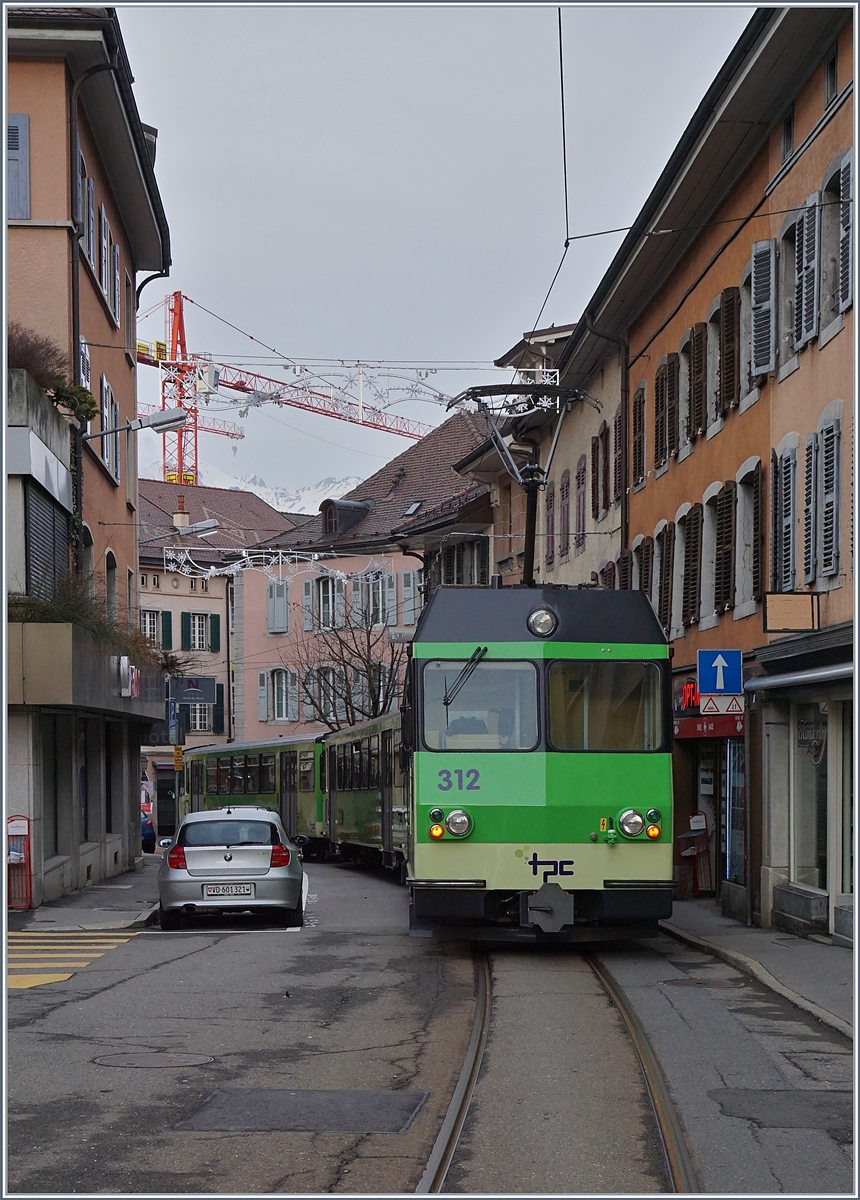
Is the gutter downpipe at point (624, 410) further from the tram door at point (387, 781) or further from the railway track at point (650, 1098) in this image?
the railway track at point (650, 1098)

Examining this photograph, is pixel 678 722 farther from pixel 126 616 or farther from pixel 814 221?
pixel 126 616

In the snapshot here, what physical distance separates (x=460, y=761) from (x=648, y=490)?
1425 centimetres

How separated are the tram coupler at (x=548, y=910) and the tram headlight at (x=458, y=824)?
0.83 m

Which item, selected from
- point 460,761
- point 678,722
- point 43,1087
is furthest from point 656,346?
point 43,1087

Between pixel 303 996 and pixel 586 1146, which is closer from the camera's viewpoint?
pixel 586 1146

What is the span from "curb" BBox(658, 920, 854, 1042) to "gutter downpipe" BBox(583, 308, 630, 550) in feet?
40.3

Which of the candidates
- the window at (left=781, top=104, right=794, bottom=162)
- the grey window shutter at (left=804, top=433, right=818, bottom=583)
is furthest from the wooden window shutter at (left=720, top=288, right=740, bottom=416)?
the grey window shutter at (left=804, top=433, right=818, bottom=583)

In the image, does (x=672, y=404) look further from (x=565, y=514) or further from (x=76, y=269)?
(x=565, y=514)

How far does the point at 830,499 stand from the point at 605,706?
11.2 ft

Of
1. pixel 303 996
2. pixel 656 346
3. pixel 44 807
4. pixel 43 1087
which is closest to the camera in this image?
pixel 43 1087

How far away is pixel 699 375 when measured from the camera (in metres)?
23.7

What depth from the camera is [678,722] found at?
24594 mm

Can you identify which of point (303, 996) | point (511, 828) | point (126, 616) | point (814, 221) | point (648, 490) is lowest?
point (303, 996)

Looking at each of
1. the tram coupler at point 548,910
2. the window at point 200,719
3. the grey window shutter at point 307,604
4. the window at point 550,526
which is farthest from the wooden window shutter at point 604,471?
the window at point 200,719
